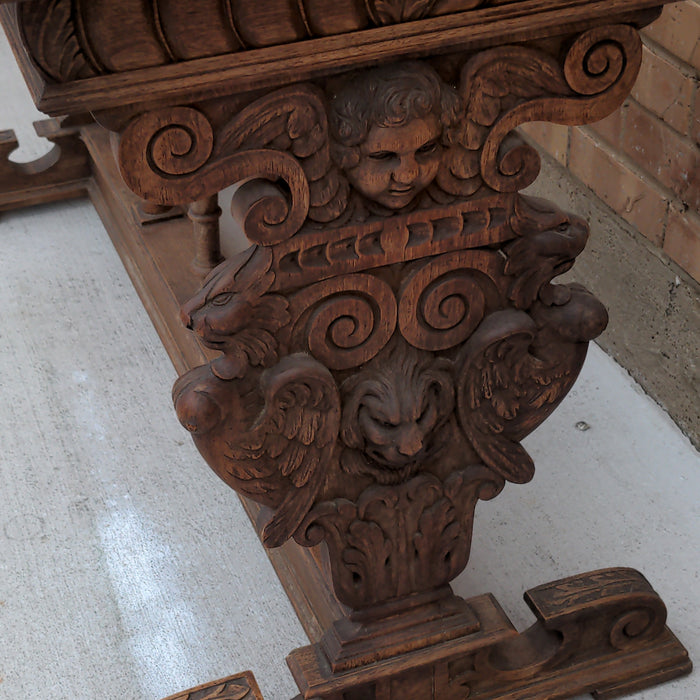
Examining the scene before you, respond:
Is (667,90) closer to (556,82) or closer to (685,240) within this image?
(685,240)

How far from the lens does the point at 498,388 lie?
1.29 meters

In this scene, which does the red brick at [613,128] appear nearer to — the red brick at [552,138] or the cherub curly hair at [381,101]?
the red brick at [552,138]

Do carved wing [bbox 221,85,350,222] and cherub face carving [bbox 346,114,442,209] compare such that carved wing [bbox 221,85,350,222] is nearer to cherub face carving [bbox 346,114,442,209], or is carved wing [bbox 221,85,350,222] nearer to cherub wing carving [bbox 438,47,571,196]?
cherub face carving [bbox 346,114,442,209]

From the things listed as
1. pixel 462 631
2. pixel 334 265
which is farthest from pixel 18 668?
pixel 334 265

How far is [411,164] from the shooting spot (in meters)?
1.08

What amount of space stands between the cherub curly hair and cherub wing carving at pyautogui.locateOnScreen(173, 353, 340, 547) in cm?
26

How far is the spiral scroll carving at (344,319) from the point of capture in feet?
3.76

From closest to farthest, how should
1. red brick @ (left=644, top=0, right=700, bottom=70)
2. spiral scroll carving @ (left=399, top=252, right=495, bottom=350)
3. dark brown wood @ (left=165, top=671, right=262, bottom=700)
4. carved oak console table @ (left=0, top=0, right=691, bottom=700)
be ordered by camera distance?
carved oak console table @ (left=0, top=0, right=691, bottom=700) < spiral scroll carving @ (left=399, top=252, right=495, bottom=350) < dark brown wood @ (left=165, top=671, right=262, bottom=700) < red brick @ (left=644, top=0, right=700, bottom=70)

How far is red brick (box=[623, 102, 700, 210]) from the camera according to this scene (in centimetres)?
176

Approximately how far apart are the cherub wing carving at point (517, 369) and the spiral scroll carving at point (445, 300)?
0.03m

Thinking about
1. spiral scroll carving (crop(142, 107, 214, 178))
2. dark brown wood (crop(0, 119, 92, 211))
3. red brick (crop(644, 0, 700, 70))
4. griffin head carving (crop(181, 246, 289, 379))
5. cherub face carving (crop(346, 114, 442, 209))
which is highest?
spiral scroll carving (crop(142, 107, 214, 178))

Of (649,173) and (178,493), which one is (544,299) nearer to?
(649,173)

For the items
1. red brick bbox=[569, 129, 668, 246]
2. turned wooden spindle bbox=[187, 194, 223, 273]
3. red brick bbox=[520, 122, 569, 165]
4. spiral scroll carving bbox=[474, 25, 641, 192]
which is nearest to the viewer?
spiral scroll carving bbox=[474, 25, 641, 192]

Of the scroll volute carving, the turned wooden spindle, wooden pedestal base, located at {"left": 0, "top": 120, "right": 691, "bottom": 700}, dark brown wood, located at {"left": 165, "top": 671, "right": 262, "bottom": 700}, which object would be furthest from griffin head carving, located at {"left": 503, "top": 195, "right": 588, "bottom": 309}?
the turned wooden spindle
